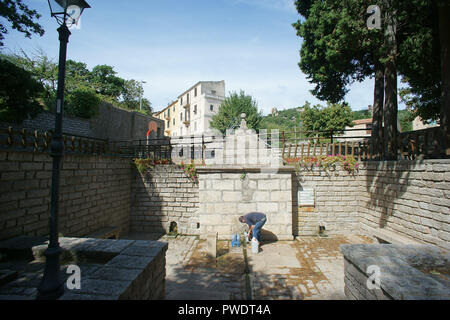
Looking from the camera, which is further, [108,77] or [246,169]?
[108,77]

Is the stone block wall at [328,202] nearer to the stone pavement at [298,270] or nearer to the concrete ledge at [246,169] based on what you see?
the stone pavement at [298,270]

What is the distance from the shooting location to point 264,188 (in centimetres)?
787

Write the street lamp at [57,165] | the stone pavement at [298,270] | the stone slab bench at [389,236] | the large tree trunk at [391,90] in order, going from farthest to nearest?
the large tree trunk at [391,90]
the stone slab bench at [389,236]
the stone pavement at [298,270]
the street lamp at [57,165]

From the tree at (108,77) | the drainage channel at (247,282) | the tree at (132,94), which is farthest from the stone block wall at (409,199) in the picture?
the tree at (108,77)

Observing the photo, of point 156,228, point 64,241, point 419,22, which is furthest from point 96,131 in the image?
point 419,22

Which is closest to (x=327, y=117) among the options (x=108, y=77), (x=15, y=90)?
(x=15, y=90)

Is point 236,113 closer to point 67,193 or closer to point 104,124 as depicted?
point 104,124

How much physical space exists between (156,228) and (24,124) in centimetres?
808

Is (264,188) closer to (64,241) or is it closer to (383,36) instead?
(64,241)

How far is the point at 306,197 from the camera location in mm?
8789

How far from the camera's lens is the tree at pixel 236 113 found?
90.2 ft

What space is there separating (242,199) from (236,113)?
69.3 ft

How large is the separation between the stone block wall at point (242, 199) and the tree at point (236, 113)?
19.8 metres
